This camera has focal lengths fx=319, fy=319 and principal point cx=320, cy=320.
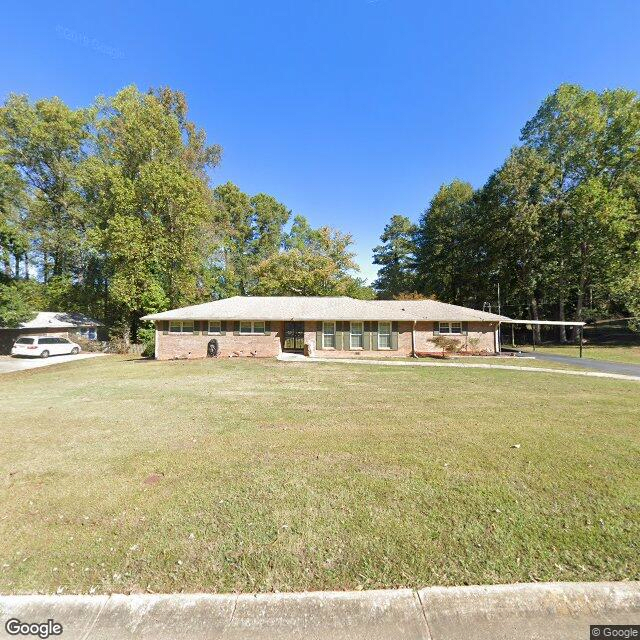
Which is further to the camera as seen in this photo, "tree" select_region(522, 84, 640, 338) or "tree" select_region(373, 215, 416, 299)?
"tree" select_region(373, 215, 416, 299)

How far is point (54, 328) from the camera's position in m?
26.8

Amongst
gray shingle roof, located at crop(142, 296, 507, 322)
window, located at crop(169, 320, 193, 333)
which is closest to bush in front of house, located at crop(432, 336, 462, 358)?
gray shingle roof, located at crop(142, 296, 507, 322)

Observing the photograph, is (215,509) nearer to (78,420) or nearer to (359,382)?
(78,420)

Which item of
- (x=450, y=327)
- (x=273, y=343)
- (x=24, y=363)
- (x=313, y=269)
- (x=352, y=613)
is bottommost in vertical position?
(x=24, y=363)

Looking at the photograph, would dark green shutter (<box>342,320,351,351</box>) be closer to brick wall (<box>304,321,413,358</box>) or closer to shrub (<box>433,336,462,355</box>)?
brick wall (<box>304,321,413,358</box>)

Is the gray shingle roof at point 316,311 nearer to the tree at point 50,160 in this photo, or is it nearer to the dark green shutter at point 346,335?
the dark green shutter at point 346,335

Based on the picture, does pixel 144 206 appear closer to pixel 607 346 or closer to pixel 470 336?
pixel 470 336

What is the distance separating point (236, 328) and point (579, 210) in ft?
95.3

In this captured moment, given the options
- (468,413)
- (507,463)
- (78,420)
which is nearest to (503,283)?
(468,413)

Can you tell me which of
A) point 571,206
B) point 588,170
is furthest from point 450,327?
point 588,170

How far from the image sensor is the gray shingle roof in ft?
66.6

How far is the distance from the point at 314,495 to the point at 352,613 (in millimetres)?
1541

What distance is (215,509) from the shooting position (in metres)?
3.58

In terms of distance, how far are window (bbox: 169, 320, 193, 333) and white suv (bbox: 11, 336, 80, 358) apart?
35.5 ft
